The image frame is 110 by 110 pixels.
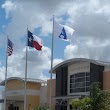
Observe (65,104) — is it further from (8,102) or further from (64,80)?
(8,102)

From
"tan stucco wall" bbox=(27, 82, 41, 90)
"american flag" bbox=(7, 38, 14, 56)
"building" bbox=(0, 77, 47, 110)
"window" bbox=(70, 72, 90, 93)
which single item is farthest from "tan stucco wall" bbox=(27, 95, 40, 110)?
"american flag" bbox=(7, 38, 14, 56)

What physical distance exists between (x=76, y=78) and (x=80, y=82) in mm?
948

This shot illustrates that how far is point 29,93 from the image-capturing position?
172 feet

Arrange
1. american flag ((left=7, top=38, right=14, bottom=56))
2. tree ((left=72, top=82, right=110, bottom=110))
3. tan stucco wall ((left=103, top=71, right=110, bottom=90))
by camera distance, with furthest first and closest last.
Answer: tan stucco wall ((left=103, top=71, right=110, bottom=90)) < american flag ((left=7, top=38, right=14, bottom=56)) < tree ((left=72, top=82, right=110, bottom=110))

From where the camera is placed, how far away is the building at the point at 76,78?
39969mm

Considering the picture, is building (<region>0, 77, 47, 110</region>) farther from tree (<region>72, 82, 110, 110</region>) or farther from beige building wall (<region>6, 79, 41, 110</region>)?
tree (<region>72, 82, 110, 110</region>)

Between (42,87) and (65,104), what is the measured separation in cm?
750

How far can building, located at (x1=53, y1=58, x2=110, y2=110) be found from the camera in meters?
40.0

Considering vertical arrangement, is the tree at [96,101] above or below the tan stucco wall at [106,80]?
below

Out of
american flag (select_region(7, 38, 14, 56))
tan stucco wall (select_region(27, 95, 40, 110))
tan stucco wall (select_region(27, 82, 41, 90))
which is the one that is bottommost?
tan stucco wall (select_region(27, 95, 40, 110))

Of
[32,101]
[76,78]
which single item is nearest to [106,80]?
[76,78]

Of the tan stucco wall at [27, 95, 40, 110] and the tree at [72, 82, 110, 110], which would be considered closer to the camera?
the tree at [72, 82, 110, 110]

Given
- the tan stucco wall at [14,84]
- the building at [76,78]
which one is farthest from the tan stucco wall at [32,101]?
the building at [76,78]

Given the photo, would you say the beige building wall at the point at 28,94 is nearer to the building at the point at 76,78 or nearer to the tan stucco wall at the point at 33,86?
the tan stucco wall at the point at 33,86
